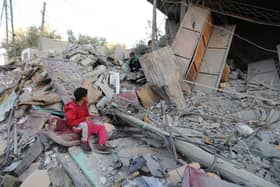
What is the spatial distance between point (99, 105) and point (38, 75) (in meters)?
1.89

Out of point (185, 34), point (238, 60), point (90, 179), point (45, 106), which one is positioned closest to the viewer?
point (90, 179)

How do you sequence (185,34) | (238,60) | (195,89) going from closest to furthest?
(195,89) < (185,34) < (238,60)

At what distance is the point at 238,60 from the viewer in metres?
7.90

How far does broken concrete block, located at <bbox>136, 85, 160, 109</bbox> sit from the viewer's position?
5.46 meters

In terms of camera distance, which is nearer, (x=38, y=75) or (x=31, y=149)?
(x=31, y=149)

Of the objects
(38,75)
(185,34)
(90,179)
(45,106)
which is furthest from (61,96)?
(185,34)

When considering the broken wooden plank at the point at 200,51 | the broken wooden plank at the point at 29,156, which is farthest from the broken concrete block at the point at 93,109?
the broken wooden plank at the point at 200,51

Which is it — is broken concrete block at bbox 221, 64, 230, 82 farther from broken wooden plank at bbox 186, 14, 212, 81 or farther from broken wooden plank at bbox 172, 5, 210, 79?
broken wooden plank at bbox 172, 5, 210, 79

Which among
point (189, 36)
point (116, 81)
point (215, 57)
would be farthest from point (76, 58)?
point (215, 57)

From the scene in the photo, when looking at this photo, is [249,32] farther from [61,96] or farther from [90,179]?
[90,179]

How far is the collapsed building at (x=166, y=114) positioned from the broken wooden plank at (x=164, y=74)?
0.7 inches

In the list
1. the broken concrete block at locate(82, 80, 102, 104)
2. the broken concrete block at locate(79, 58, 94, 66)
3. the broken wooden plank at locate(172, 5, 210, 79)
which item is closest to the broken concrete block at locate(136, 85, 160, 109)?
the broken concrete block at locate(82, 80, 102, 104)

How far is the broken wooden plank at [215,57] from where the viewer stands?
651cm

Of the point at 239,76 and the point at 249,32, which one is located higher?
the point at 249,32
